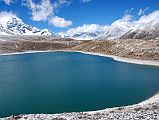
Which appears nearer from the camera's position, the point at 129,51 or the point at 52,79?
the point at 52,79

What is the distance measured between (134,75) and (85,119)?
51.8 metres

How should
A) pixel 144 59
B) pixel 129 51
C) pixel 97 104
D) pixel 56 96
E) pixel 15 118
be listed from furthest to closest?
1. pixel 129 51
2. pixel 144 59
3. pixel 56 96
4. pixel 97 104
5. pixel 15 118

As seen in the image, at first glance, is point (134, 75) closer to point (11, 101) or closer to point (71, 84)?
point (71, 84)

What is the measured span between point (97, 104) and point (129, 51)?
9396cm

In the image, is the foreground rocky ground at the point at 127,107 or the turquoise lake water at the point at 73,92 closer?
the foreground rocky ground at the point at 127,107

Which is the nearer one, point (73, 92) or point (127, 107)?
point (127, 107)

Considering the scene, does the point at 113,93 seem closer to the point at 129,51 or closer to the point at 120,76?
the point at 120,76

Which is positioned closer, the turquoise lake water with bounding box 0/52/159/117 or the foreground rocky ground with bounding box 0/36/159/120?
the foreground rocky ground with bounding box 0/36/159/120

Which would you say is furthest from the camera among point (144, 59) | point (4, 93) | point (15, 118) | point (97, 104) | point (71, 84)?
point (144, 59)

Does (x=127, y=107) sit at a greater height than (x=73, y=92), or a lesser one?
greater

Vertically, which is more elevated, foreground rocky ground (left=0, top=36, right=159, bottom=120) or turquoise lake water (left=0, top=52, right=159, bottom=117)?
foreground rocky ground (left=0, top=36, right=159, bottom=120)

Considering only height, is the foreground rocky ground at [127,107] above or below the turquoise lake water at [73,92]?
above

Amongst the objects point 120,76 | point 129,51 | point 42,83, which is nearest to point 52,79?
point 42,83

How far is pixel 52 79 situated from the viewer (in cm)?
8400
